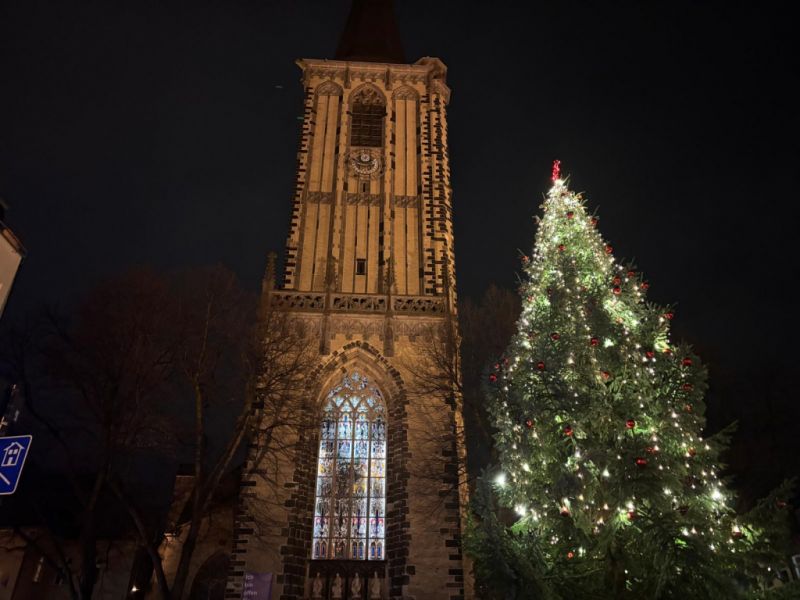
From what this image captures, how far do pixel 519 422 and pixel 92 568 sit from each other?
10.4 meters

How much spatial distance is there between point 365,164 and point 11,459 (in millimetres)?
17693

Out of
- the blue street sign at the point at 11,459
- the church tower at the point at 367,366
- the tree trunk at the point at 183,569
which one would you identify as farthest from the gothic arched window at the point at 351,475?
the blue street sign at the point at 11,459

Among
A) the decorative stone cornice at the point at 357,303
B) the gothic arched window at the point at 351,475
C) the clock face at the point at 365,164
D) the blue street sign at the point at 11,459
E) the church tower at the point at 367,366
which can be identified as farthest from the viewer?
Answer: the clock face at the point at 365,164

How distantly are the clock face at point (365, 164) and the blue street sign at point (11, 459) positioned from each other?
669 inches

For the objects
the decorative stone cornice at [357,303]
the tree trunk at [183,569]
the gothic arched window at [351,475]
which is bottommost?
the tree trunk at [183,569]

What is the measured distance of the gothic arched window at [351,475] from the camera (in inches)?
664

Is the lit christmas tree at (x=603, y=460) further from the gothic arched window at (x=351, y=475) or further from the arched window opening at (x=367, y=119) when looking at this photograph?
the arched window opening at (x=367, y=119)


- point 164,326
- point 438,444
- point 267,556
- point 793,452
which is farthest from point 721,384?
point 164,326

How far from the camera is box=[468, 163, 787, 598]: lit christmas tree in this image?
27.3 feet

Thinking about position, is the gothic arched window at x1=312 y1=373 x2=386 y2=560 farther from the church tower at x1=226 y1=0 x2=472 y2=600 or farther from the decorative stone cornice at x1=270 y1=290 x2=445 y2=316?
the decorative stone cornice at x1=270 y1=290 x2=445 y2=316

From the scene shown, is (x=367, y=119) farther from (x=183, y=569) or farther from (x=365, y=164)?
(x=183, y=569)

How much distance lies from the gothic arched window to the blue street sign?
30.0ft

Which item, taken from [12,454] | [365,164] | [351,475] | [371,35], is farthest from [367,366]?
[371,35]

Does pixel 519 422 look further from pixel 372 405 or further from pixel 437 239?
pixel 437 239
